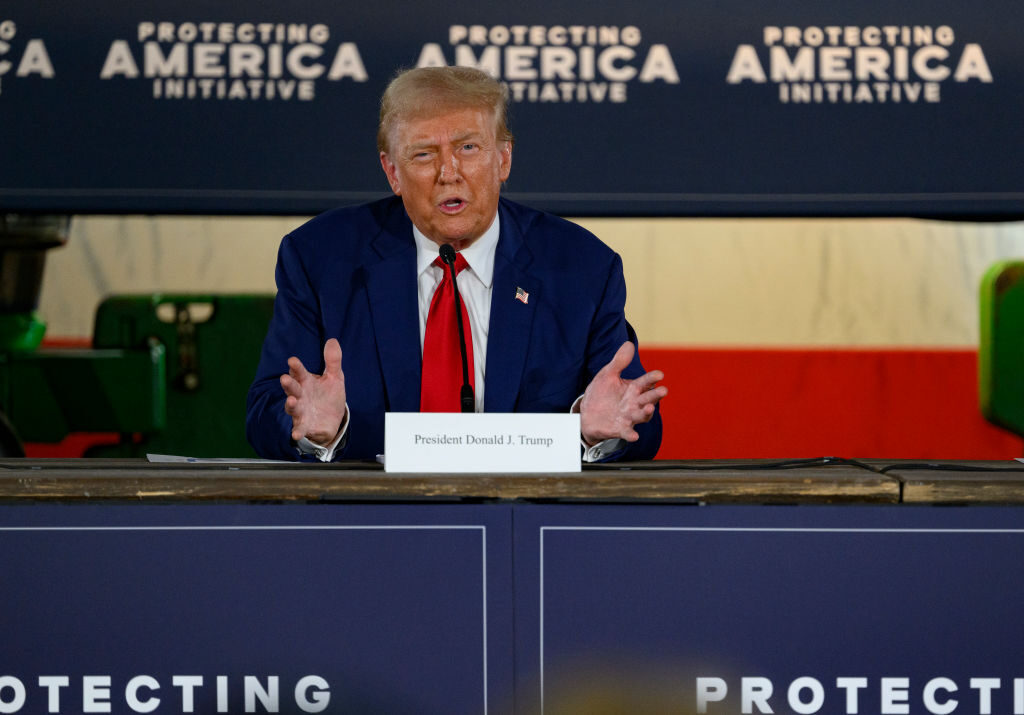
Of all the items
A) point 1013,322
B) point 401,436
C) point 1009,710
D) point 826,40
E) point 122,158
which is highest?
point 826,40

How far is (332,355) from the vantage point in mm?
1683

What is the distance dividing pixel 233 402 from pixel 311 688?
246 cm

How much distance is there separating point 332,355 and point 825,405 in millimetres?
2770

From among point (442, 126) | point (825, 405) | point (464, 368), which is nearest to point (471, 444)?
point (464, 368)

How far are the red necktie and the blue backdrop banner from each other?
77 centimetres

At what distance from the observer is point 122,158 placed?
8.82 ft

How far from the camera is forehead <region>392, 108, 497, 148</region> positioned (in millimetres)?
2041

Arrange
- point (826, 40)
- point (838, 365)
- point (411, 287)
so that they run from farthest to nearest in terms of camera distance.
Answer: point (838, 365) < point (826, 40) < point (411, 287)

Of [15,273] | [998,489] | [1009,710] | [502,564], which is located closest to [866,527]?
[998,489]

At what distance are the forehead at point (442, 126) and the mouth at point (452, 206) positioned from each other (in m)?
0.11

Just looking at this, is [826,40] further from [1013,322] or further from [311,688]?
[311,688]

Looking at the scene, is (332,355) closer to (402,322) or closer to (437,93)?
(402,322)

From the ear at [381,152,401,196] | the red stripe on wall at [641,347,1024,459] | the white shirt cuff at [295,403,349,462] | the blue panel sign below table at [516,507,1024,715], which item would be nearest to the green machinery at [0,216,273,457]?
the red stripe on wall at [641,347,1024,459]

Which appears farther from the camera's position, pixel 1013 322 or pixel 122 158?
pixel 1013 322
